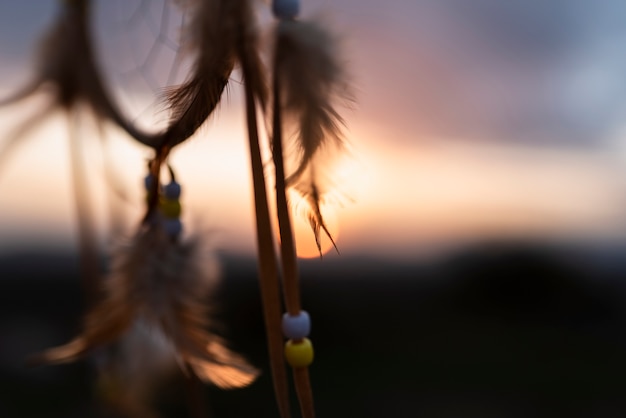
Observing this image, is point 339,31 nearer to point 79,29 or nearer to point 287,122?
point 287,122

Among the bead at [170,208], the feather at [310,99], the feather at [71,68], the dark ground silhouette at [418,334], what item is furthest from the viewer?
the dark ground silhouette at [418,334]

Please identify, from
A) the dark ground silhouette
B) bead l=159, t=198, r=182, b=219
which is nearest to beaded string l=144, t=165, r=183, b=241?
bead l=159, t=198, r=182, b=219

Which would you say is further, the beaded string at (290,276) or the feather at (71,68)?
the feather at (71,68)

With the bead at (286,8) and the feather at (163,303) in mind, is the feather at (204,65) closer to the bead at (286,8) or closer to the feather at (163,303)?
the bead at (286,8)

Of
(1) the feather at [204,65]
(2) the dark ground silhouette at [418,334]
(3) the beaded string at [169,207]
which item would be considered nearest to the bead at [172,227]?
(3) the beaded string at [169,207]

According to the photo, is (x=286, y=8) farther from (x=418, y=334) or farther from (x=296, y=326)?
(x=418, y=334)

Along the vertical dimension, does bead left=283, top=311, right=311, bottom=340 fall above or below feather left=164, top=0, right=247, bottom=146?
below

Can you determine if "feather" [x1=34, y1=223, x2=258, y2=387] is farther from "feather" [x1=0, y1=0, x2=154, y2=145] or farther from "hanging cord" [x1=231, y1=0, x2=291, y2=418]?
"feather" [x1=0, y1=0, x2=154, y2=145]

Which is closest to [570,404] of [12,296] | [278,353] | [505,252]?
[505,252]
